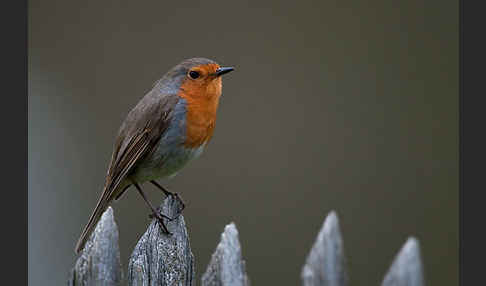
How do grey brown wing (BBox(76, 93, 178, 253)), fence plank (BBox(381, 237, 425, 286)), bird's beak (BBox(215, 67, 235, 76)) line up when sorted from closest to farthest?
fence plank (BBox(381, 237, 425, 286))
grey brown wing (BBox(76, 93, 178, 253))
bird's beak (BBox(215, 67, 235, 76))

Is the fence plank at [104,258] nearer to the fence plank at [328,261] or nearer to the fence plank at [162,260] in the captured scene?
the fence plank at [162,260]

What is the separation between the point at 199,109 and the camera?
387cm

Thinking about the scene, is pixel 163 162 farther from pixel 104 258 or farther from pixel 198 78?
pixel 104 258

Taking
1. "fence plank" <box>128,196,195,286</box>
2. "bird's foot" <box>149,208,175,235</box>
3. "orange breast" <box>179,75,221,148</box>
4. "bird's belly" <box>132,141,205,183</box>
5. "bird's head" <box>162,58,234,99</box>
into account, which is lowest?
"fence plank" <box>128,196,195,286</box>

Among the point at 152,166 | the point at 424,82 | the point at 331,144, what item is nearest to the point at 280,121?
the point at 331,144

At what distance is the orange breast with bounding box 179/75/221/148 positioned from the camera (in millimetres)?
3807

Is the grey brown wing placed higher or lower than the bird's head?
lower

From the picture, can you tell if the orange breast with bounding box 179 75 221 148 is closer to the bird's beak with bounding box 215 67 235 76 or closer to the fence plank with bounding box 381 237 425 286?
the bird's beak with bounding box 215 67 235 76

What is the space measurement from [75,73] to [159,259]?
3268 millimetres

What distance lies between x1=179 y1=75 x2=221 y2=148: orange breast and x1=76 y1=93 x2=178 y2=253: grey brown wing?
4.2 inches

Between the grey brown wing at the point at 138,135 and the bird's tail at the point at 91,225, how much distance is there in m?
0.04

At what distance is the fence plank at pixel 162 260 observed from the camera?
8.79ft

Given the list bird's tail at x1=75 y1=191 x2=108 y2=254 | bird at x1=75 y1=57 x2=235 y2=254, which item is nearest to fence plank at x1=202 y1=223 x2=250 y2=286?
bird's tail at x1=75 y1=191 x2=108 y2=254

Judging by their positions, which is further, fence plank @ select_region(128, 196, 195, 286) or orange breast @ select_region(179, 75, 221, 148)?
orange breast @ select_region(179, 75, 221, 148)
